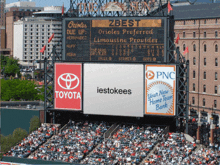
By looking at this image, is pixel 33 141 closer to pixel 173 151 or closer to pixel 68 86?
pixel 68 86

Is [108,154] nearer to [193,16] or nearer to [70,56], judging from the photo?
[70,56]

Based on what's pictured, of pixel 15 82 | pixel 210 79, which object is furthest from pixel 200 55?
pixel 15 82

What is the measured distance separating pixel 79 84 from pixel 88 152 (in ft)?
20.4

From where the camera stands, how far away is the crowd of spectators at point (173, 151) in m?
47.4

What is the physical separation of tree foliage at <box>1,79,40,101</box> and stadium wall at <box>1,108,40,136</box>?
31.1 m

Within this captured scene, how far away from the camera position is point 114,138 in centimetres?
5209

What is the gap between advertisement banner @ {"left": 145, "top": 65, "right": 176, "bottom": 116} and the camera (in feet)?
162

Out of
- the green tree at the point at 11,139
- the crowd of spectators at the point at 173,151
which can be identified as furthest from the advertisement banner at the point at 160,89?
the green tree at the point at 11,139

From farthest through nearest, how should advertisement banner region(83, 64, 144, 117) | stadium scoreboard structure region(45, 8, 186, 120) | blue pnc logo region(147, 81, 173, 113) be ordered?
advertisement banner region(83, 64, 144, 117) → blue pnc logo region(147, 81, 173, 113) → stadium scoreboard structure region(45, 8, 186, 120)

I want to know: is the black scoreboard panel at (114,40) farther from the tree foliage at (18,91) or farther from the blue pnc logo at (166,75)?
the tree foliage at (18,91)

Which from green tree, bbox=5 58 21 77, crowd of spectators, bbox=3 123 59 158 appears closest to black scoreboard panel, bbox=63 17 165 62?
crowd of spectators, bbox=3 123 59 158

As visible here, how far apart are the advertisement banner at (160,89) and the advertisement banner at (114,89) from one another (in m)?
0.74

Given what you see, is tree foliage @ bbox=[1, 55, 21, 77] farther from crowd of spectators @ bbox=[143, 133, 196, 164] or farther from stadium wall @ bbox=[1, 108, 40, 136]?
crowd of spectators @ bbox=[143, 133, 196, 164]

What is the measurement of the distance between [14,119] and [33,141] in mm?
4655
